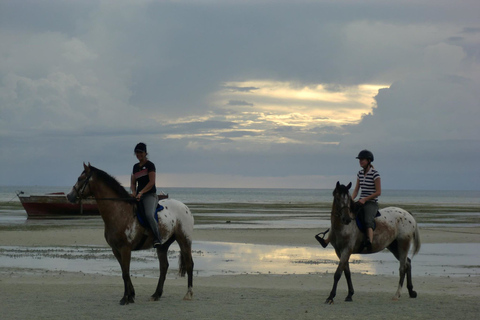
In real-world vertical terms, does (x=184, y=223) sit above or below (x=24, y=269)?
above

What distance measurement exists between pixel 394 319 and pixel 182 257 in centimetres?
460

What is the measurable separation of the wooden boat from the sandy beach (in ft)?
102

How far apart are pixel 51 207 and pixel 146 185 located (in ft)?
123

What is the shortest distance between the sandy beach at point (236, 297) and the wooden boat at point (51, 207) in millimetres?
31000

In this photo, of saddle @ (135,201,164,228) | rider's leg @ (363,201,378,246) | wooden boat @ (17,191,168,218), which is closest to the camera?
saddle @ (135,201,164,228)

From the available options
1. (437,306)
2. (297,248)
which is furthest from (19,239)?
(437,306)

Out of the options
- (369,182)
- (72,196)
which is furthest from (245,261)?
(72,196)

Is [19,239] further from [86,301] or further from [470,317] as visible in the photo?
[470,317]

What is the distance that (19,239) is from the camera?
2561 cm

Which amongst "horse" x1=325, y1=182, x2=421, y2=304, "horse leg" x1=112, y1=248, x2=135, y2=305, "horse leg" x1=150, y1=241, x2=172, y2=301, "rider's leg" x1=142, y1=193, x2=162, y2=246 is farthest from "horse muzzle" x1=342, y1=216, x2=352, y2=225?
"horse leg" x1=112, y1=248, x2=135, y2=305

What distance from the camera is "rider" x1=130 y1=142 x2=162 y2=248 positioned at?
37.3 feet

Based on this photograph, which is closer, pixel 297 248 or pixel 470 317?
pixel 470 317

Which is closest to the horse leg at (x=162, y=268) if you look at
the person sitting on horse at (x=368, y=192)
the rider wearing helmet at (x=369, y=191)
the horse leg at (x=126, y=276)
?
the horse leg at (x=126, y=276)

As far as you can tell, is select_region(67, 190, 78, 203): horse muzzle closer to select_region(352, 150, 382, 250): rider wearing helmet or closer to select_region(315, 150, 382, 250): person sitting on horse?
select_region(315, 150, 382, 250): person sitting on horse
